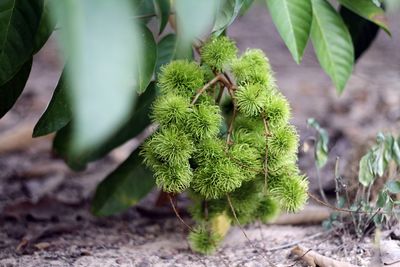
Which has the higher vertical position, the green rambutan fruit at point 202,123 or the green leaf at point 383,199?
the green rambutan fruit at point 202,123

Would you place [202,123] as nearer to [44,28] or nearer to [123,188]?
[44,28]

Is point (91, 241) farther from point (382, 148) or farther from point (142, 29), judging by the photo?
point (382, 148)

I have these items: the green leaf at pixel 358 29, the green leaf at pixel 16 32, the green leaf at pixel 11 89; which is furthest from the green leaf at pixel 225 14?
the green leaf at pixel 358 29

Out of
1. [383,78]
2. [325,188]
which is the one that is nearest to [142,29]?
[325,188]

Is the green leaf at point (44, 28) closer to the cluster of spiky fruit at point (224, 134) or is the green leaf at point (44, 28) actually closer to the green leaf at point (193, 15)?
the cluster of spiky fruit at point (224, 134)

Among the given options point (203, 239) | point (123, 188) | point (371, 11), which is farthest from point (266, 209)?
point (371, 11)

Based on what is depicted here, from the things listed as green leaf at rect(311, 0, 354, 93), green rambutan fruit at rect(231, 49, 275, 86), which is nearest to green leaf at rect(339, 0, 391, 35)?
green leaf at rect(311, 0, 354, 93)
